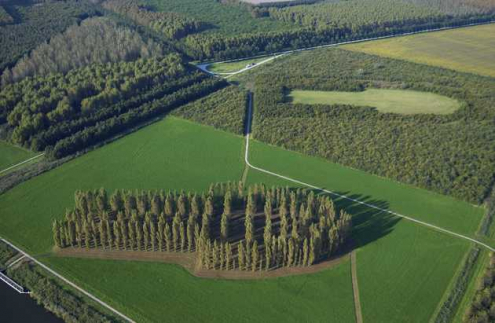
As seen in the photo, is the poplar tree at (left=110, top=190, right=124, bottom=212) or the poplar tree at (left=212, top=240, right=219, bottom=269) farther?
the poplar tree at (left=110, top=190, right=124, bottom=212)

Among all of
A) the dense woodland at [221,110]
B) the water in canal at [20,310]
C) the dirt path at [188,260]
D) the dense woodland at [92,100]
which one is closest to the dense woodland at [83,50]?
the dense woodland at [92,100]

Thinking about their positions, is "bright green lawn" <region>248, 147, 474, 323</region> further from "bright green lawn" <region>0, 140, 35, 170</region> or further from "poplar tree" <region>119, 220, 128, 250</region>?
"bright green lawn" <region>0, 140, 35, 170</region>

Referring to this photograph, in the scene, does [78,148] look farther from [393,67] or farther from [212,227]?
[393,67]

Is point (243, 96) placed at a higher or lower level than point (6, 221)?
higher

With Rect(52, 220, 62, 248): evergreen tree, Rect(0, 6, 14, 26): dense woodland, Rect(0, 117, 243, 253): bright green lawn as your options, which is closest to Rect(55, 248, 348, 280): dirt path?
Rect(52, 220, 62, 248): evergreen tree

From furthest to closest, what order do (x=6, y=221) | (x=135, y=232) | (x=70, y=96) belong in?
1. (x=70, y=96)
2. (x=6, y=221)
3. (x=135, y=232)

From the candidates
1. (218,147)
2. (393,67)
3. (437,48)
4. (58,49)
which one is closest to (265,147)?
(218,147)
